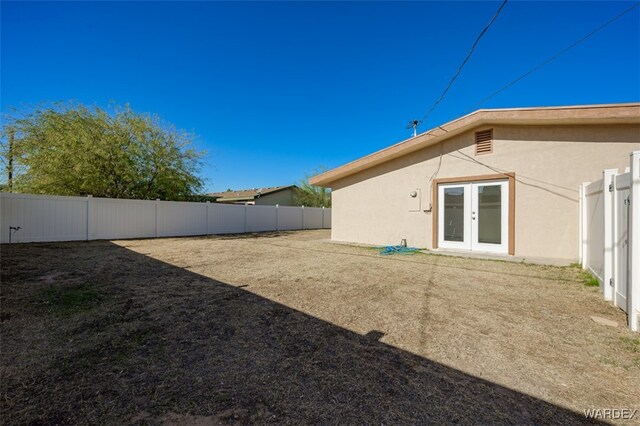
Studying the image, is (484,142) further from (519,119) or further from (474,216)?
(474,216)

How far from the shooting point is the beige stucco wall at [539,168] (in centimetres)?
707

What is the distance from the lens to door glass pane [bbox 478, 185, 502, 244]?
810 cm

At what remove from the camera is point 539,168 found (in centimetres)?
761

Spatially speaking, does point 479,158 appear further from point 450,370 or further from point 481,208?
point 450,370

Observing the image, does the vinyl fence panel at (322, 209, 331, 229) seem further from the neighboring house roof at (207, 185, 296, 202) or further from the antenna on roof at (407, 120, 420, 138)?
the antenna on roof at (407, 120, 420, 138)

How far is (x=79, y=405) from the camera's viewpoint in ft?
5.67

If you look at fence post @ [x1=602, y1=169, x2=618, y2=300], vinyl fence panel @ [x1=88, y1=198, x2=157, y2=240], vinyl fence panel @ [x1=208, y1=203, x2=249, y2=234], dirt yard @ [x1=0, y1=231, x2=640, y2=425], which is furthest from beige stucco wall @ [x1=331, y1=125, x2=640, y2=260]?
vinyl fence panel @ [x1=88, y1=198, x2=157, y2=240]

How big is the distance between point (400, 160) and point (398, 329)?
8.14 metres

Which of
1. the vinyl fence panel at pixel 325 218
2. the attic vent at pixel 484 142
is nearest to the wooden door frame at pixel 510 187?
the attic vent at pixel 484 142

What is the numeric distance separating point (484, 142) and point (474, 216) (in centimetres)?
229

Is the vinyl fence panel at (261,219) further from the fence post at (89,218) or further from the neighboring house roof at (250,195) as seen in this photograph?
the fence post at (89,218)

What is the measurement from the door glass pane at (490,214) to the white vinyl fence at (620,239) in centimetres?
264

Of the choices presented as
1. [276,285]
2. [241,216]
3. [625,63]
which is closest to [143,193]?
[241,216]

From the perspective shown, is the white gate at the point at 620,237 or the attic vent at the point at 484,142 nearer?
the white gate at the point at 620,237
